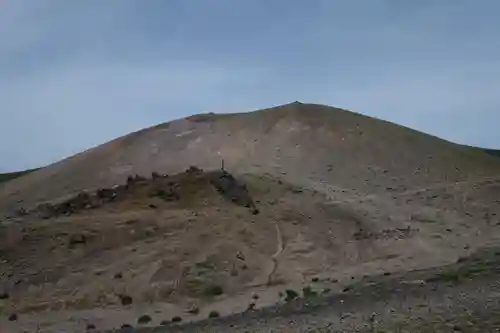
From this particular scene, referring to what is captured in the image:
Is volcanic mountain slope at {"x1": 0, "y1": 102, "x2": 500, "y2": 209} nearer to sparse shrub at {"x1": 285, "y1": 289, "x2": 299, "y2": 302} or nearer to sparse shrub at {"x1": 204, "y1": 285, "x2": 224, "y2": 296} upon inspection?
sparse shrub at {"x1": 204, "y1": 285, "x2": 224, "y2": 296}

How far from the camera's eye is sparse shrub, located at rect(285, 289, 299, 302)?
20730 millimetres

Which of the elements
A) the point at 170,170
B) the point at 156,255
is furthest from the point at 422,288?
the point at 170,170

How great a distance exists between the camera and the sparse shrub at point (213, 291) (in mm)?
22953

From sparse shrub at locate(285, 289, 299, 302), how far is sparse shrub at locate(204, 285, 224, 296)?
2.28 metres

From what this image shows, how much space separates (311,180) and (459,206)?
745 centimetres

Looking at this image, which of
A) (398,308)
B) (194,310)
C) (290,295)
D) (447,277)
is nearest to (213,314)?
(194,310)

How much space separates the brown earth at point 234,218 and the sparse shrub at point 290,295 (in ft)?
1.29

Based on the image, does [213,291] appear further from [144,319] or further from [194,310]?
[144,319]

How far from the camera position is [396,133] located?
46.5 m

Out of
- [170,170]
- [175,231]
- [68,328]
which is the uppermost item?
[170,170]

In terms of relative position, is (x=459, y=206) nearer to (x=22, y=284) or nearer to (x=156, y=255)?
(x=156, y=255)

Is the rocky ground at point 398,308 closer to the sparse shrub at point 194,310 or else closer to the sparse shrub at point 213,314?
the sparse shrub at point 213,314

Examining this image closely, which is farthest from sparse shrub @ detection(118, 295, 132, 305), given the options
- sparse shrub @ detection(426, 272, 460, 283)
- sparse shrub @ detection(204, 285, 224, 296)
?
sparse shrub @ detection(426, 272, 460, 283)


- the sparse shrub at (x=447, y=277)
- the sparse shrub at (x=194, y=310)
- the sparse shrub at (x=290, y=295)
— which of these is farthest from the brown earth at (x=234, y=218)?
the sparse shrub at (x=447, y=277)
